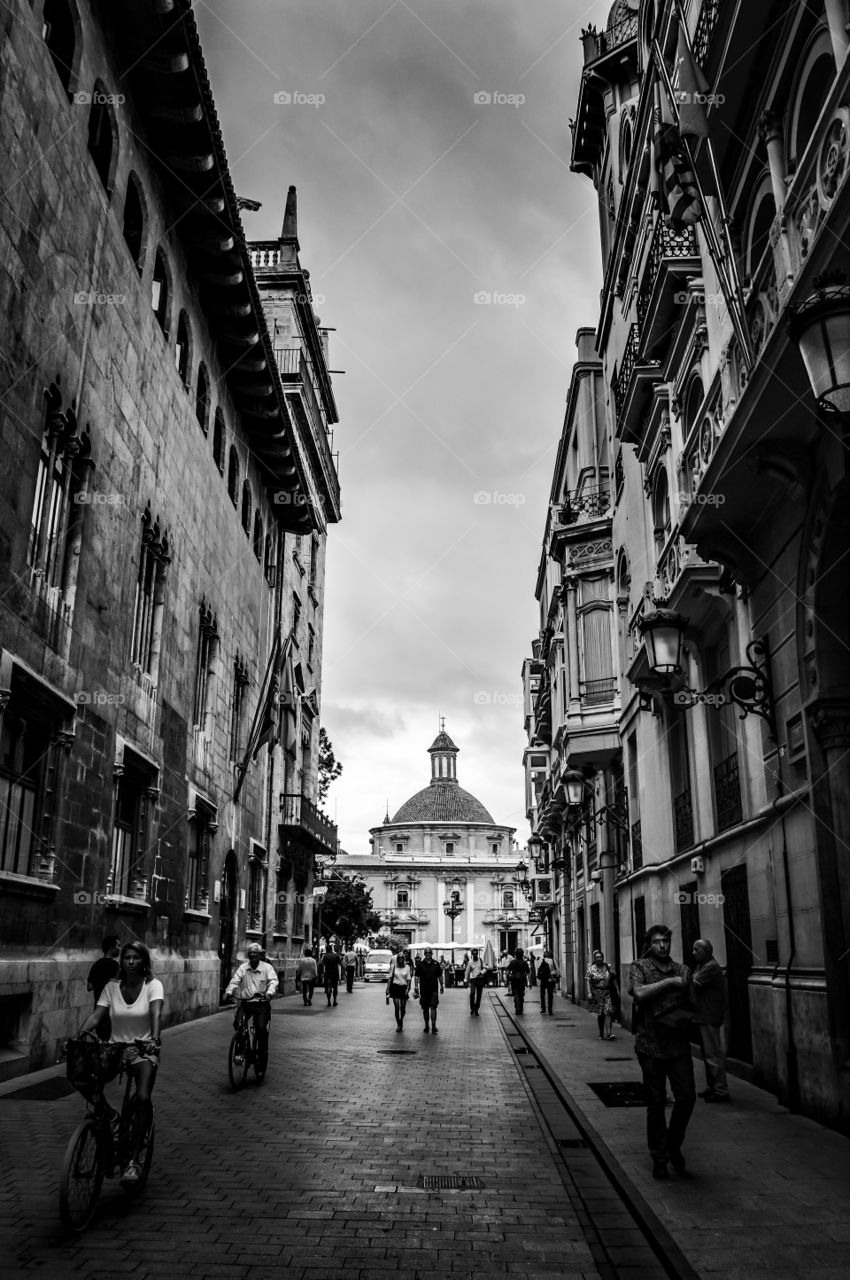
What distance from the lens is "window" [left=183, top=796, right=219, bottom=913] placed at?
852 inches

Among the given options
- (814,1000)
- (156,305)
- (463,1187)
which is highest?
(156,305)

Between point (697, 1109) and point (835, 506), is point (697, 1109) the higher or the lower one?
the lower one

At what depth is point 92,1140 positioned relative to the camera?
6.07 m

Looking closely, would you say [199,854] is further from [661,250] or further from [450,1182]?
[450,1182]

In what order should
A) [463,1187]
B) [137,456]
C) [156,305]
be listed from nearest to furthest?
[463,1187], [137,456], [156,305]

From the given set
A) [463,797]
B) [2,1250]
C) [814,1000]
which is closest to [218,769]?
[814,1000]

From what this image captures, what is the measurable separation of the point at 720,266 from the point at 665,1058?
25.5 ft

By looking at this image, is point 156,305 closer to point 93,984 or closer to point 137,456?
point 137,456

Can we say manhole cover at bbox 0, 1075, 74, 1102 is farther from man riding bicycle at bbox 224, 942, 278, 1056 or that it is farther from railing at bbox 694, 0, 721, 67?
railing at bbox 694, 0, 721, 67

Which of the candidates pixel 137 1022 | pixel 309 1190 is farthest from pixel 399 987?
pixel 137 1022

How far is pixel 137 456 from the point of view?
684 inches

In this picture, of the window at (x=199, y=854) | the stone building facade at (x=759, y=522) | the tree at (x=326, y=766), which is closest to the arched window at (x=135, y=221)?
the stone building facade at (x=759, y=522)

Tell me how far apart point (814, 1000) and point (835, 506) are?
177 inches

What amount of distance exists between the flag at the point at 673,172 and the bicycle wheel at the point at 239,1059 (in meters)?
11.0
